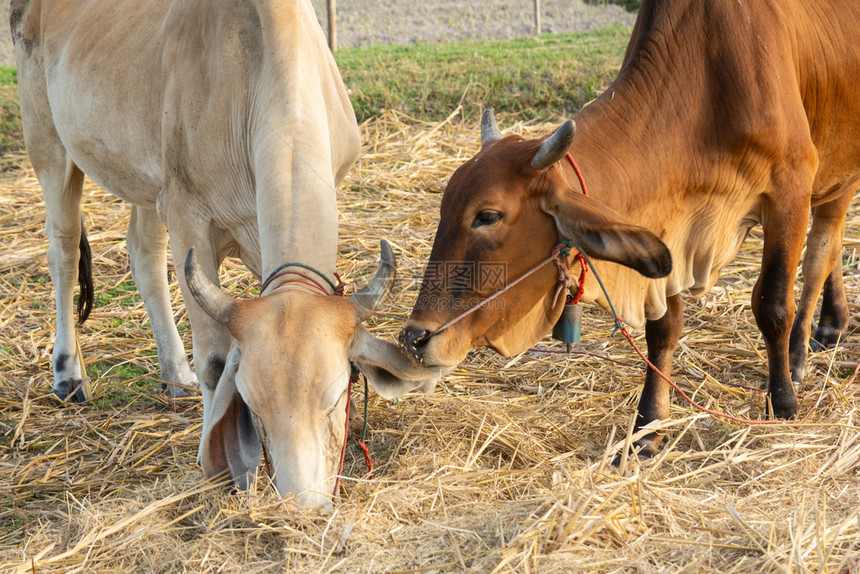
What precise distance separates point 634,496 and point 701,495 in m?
0.36

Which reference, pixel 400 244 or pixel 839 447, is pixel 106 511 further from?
pixel 400 244

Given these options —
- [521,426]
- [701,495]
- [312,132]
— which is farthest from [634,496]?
[312,132]

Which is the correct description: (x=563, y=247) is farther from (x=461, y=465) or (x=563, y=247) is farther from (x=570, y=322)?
(x=461, y=465)

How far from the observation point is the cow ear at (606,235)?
2.44 m

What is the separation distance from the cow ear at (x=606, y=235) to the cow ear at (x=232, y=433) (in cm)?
109

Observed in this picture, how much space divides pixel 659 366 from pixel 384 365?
1.34 metres

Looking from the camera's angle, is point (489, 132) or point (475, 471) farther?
point (489, 132)

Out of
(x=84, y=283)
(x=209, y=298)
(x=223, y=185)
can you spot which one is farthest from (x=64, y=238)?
(x=209, y=298)

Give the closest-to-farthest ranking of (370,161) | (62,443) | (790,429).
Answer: (790,429), (62,443), (370,161)

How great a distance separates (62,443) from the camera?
376 centimetres

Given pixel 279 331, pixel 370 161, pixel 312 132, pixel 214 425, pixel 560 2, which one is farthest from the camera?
pixel 560 2

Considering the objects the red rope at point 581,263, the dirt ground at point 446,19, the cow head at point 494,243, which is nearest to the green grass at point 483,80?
the dirt ground at point 446,19

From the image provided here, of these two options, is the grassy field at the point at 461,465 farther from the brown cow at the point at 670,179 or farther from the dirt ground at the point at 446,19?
the dirt ground at the point at 446,19

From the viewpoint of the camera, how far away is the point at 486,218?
268 centimetres
